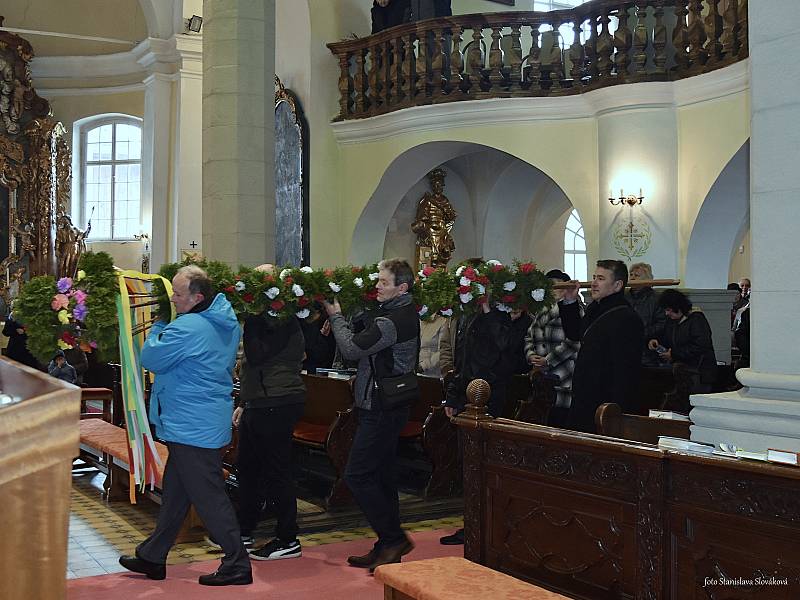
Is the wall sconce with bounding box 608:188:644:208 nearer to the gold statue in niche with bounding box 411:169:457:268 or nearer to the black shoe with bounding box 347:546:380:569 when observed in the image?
the gold statue in niche with bounding box 411:169:457:268

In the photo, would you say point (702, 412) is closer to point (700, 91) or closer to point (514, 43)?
point (700, 91)

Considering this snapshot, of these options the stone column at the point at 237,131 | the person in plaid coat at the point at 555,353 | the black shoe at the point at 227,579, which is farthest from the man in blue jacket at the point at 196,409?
the stone column at the point at 237,131

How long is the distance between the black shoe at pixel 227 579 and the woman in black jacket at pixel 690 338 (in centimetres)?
423

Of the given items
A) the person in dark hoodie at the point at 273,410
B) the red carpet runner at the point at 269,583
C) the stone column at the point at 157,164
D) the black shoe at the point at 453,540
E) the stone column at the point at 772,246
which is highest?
the stone column at the point at 157,164

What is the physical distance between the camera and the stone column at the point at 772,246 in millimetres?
3836

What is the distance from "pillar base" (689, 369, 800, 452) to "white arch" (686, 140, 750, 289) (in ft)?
25.6

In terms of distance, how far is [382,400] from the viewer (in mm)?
5398

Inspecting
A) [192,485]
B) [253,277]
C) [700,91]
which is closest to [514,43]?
[700,91]

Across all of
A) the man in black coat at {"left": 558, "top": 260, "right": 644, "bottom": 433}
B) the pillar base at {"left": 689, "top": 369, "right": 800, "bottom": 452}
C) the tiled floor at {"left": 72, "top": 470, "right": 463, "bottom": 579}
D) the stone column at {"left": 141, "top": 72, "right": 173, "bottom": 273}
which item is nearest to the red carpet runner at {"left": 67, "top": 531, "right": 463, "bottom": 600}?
the tiled floor at {"left": 72, "top": 470, "right": 463, "bottom": 579}

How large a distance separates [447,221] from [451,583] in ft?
39.8

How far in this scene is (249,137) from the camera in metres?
10.4

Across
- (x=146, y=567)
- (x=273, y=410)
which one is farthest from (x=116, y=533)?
(x=273, y=410)

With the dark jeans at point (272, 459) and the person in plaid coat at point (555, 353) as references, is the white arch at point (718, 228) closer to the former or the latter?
the person in plaid coat at point (555, 353)

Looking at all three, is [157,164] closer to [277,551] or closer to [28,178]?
[28,178]
